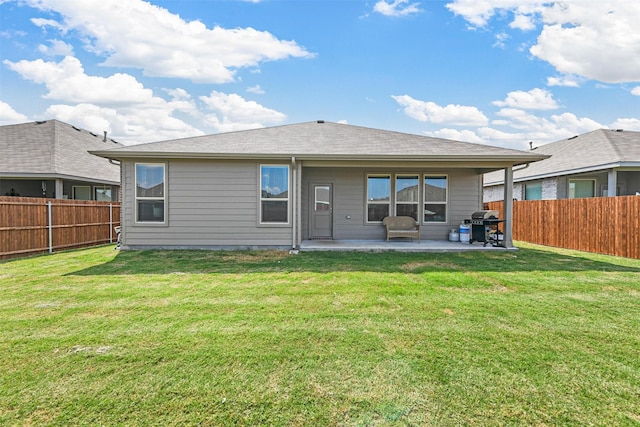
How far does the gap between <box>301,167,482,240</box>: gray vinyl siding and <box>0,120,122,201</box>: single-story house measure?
8.85 meters

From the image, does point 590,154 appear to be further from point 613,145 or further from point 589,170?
point 589,170

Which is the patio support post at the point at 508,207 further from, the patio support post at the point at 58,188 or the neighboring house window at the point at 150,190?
the patio support post at the point at 58,188

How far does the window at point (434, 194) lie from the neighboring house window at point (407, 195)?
10.9 inches

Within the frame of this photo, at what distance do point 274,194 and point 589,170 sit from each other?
11.3 meters

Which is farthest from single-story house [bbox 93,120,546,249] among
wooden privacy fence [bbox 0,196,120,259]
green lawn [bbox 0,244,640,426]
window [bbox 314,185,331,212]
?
green lawn [bbox 0,244,640,426]

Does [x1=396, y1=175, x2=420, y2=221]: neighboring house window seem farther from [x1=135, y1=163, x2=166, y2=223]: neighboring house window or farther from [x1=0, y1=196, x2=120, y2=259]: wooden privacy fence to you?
[x1=0, y1=196, x2=120, y2=259]: wooden privacy fence

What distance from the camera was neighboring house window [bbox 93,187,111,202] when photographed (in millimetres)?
15273

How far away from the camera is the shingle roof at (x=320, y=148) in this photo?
872cm

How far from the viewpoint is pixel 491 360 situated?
9.50 feet

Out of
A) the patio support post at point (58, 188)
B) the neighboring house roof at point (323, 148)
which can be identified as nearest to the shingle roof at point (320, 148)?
the neighboring house roof at point (323, 148)

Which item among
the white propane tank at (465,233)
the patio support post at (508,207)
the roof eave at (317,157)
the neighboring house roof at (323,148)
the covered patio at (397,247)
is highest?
the neighboring house roof at (323,148)

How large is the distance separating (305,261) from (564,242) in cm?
827

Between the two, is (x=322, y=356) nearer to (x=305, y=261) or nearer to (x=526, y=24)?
(x=305, y=261)

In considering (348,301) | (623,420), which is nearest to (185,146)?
(348,301)
